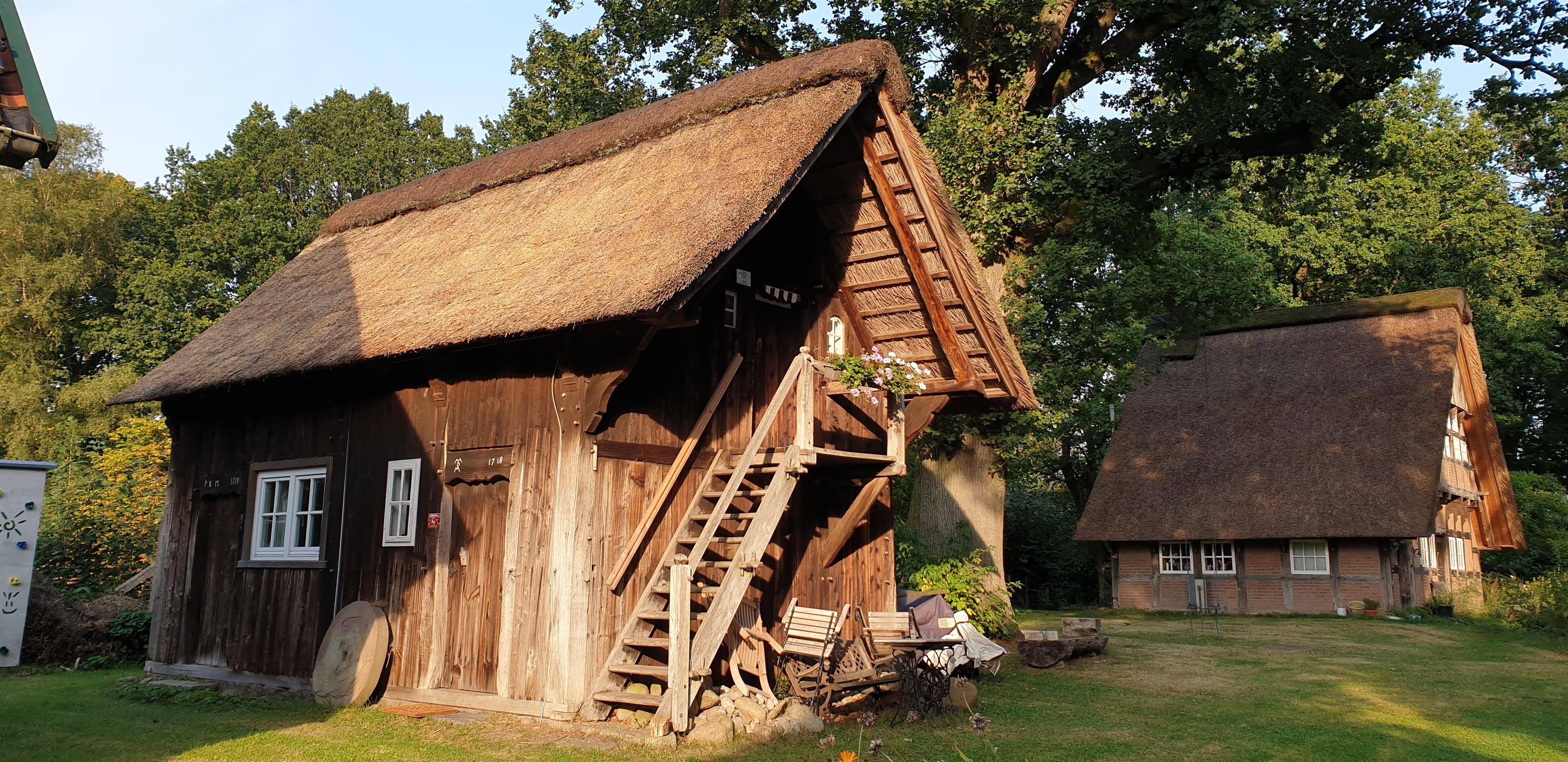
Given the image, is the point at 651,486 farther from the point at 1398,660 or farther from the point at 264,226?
the point at 264,226

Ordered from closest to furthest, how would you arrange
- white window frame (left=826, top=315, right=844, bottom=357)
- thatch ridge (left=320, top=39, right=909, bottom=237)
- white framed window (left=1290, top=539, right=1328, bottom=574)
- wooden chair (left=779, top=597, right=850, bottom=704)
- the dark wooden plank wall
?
wooden chair (left=779, top=597, right=850, bottom=704), the dark wooden plank wall, thatch ridge (left=320, top=39, right=909, bottom=237), white window frame (left=826, top=315, right=844, bottom=357), white framed window (left=1290, top=539, right=1328, bottom=574)

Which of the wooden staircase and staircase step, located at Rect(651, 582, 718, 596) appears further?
staircase step, located at Rect(651, 582, 718, 596)

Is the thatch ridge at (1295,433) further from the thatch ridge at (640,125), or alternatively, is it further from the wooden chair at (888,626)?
the thatch ridge at (640,125)

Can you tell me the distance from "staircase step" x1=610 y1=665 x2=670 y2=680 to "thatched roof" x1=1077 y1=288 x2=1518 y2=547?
1800cm

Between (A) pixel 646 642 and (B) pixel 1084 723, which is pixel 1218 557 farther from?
Result: (A) pixel 646 642

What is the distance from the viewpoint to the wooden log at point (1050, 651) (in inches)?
555

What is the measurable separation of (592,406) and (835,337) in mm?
3679

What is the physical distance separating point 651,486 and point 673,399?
0.88m

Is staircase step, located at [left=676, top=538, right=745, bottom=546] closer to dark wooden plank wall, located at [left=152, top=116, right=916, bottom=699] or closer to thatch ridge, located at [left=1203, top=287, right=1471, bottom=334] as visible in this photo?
dark wooden plank wall, located at [left=152, top=116, right=916, bottom=699]

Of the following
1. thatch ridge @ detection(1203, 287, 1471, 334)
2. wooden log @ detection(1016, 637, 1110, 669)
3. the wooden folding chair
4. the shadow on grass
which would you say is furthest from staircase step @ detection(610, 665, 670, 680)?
thatch ridge @ detection(1203, 287, 1471, 334)

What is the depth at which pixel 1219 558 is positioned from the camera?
2508 centimetres

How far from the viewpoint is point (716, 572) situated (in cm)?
1025

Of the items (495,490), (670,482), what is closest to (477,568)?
(495,490)

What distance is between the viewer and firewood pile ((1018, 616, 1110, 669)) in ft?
46.3
